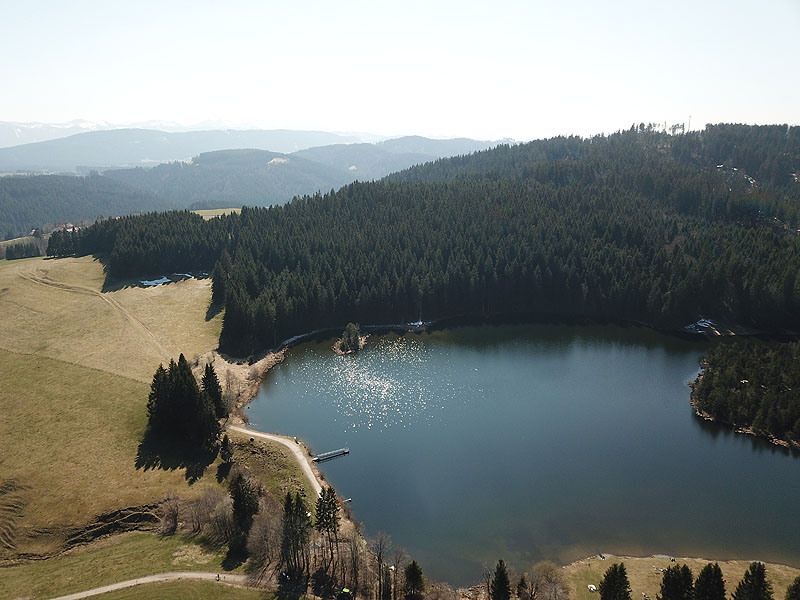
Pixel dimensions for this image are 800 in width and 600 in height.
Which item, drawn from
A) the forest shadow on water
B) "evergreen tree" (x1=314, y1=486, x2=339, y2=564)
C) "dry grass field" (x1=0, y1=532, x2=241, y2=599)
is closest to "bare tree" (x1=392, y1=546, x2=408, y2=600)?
"evergreen tree" (x1=314, y1=486, x2=339, y2=564)

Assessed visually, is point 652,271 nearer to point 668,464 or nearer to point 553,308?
point 553,308

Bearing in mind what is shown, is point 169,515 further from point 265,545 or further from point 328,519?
point 328,519

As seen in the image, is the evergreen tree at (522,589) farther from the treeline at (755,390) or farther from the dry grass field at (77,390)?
the treeline at (755,390)

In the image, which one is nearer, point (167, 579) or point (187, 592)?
point (187, 592)

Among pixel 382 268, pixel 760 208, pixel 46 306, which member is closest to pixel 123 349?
pixel 46 306

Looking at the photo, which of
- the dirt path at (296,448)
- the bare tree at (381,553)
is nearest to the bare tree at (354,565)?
the bare tree at (381,553)

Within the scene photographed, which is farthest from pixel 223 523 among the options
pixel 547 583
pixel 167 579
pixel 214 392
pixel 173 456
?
pixel 547 583
